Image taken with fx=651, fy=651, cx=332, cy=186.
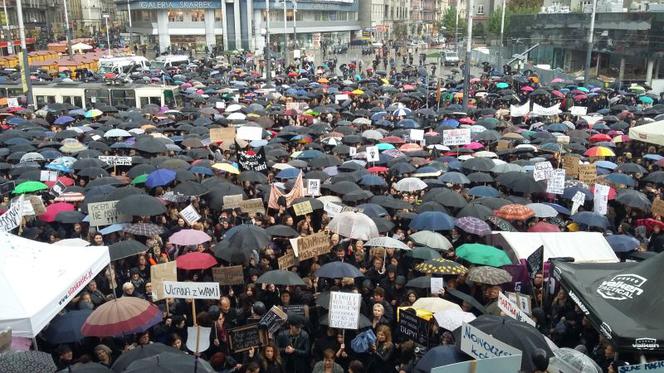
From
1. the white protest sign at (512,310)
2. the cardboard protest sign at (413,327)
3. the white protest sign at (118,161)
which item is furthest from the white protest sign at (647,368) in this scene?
the white protest sign at (118,161)

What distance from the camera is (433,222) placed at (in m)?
10.8

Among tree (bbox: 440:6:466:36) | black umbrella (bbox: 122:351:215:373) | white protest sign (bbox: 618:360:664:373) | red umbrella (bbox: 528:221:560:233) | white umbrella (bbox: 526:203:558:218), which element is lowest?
red umbrella (bbox: 528:221:560:233)

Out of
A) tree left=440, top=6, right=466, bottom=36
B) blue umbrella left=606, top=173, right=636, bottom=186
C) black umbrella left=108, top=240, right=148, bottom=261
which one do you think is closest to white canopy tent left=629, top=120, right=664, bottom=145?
blue umbrella left=606, top=173, right=636, bottom=186

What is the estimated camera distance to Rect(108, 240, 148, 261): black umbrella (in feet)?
31.7

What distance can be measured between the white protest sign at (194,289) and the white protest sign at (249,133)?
33.5 feet

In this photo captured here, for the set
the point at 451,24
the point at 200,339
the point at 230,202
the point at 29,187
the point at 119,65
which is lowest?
the point at 200,339

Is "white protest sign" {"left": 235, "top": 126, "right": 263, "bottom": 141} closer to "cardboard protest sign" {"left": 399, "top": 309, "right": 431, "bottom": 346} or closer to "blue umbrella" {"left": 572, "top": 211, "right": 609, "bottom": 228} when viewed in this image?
"blue umbrella" {"left": 572, "top": 211, "right": 609, "bottom": 228}

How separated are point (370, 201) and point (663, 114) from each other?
47.0 feet

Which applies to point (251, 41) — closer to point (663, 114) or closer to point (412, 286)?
point (663, 114)

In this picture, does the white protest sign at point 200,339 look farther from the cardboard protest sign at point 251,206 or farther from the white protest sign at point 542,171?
Answer: the white protest sign at point 542,171

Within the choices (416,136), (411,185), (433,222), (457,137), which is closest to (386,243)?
(433,222)

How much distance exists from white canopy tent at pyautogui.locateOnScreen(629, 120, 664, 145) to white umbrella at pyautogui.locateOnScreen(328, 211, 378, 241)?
1008 cm

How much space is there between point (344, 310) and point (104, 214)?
18.9 feet

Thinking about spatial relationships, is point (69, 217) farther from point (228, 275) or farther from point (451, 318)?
point (451, 318)
